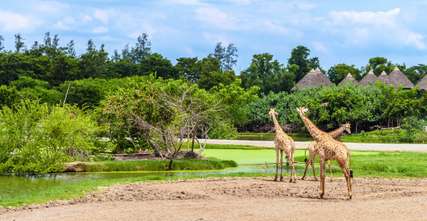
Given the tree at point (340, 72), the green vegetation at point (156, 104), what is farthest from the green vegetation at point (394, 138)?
the tree at point (340, 72)

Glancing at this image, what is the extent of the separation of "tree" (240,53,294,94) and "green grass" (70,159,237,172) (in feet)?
184

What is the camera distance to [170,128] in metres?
32.4

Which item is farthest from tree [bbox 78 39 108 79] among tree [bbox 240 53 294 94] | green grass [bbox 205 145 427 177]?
green grass [bbox 205 145 427 177]

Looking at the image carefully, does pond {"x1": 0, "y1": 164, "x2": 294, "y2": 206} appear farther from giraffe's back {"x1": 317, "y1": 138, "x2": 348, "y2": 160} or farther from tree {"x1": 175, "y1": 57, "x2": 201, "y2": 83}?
tree {"x1": 175, "y1": 57, "x2": 201, "y2": 83}

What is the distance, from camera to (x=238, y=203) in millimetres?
17781

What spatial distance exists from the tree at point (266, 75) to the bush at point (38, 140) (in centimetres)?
5727

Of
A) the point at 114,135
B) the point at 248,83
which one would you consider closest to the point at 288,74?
the point at 248,83

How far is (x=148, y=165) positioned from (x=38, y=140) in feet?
15.6

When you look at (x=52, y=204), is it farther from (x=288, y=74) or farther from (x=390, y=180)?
(x=288, y=74)

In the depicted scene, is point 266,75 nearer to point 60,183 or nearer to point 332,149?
point 60,183

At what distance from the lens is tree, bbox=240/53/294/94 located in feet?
290

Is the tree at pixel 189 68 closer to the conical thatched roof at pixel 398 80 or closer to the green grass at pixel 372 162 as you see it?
the conical thatched roof at pixel 398 80

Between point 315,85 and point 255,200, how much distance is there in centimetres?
6625

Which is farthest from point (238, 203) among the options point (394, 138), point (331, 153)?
point (394, 138)
